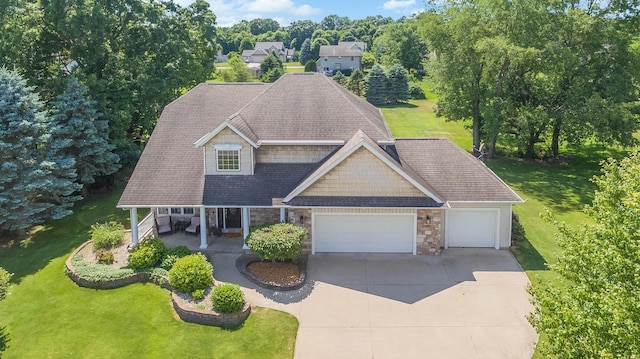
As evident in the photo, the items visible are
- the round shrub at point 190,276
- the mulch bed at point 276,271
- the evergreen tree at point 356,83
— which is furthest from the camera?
the evergreen tree at point 356,83

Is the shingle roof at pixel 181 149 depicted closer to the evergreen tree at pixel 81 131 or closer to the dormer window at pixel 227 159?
the dormer window at pixel 227 159

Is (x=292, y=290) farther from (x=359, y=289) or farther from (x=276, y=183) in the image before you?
(x=276, y=183)

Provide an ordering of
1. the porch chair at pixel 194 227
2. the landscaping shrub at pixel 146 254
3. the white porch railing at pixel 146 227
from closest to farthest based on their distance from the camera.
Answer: the landscaping shrub at pixel 146 254 → the white porch railing at pixel 146 227 → the porch chair at pixel 194 227

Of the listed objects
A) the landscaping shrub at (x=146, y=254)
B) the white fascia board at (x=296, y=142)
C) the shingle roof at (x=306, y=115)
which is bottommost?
the landscaping shrub at (x=146, y=254)

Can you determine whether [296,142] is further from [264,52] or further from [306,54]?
[306,54]

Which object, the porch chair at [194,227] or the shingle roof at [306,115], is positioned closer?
the shingle roof at [306,115]

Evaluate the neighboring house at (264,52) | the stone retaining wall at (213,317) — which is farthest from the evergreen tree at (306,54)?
the stone retaining wall at (213,317)

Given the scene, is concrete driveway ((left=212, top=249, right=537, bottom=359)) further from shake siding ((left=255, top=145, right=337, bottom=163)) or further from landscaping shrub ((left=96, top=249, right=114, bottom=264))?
shake siding ((left=255, top=145, right=337, bottom=163))

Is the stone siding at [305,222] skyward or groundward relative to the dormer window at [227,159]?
groundward
